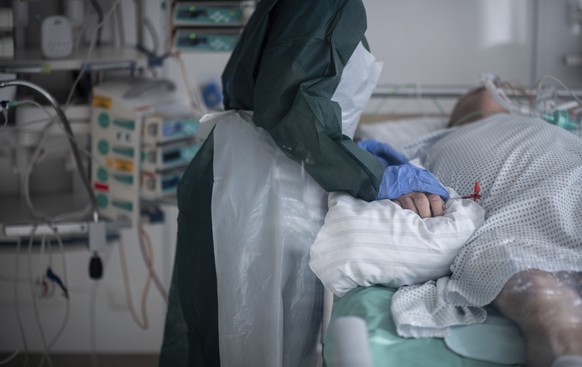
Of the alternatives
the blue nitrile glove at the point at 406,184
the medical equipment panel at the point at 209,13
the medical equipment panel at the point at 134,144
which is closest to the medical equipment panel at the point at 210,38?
the medical equipment panel at the point at 209,13

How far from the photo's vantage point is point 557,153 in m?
1.74

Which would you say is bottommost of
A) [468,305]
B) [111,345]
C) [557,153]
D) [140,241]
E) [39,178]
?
[111,345]

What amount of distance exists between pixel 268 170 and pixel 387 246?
0.42m

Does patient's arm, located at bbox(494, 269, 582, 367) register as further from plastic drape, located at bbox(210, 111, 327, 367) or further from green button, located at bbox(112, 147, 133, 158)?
green button, located at bbox(112, 147, 133, 158)

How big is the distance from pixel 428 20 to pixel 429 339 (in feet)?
6.32

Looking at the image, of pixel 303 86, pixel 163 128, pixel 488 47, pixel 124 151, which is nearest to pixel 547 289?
pixel 303 86

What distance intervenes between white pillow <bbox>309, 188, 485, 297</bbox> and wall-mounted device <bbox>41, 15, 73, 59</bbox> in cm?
123

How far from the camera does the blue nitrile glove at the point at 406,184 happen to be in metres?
1.70

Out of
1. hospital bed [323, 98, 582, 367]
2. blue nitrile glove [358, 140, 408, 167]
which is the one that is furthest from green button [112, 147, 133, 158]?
hospital bed [323, 98, 582, 367]

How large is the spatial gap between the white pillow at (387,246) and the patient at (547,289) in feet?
0.20

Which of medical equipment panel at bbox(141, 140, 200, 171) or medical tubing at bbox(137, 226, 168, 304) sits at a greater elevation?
medical equipment panel at bbox(141, 140, 200, 171)

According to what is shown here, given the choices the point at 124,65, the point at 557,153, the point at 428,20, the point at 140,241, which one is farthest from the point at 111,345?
the point at 557,153

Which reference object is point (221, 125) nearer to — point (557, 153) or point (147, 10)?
point (557, 153)

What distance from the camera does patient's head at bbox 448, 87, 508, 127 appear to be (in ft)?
8.13
